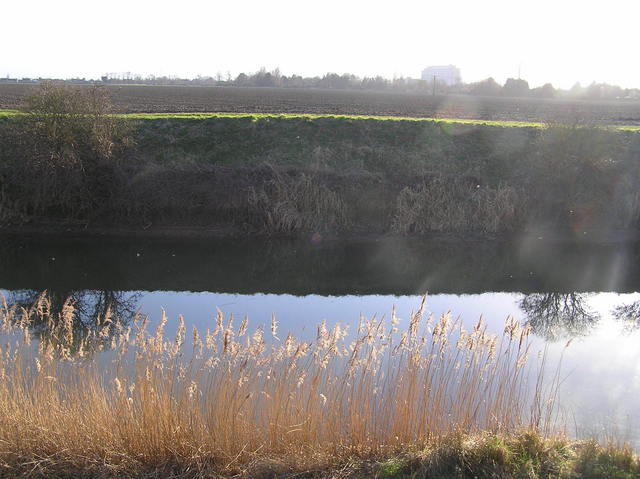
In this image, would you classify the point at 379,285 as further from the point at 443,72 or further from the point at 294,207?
the point at 443,72

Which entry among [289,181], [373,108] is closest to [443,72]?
[373,108]

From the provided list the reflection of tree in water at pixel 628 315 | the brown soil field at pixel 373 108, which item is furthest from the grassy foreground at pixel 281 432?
the brown soil field at pixel 373 108

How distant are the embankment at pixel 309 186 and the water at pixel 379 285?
85 centimetres

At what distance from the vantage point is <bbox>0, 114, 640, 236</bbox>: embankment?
1698cm

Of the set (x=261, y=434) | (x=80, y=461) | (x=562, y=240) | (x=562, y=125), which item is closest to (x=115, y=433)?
(x=80, y=461)

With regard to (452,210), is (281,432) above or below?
below

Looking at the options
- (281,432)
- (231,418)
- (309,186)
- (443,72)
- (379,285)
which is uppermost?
(443,72)

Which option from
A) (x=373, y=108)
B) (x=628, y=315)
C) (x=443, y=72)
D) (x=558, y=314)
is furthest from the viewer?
(x=443, y=72)

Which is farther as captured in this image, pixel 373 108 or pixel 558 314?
pixel 373 108

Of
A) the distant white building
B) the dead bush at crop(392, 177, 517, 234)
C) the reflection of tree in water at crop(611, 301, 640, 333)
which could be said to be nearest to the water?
the reflection of tree in water at crop(611, 301, 640, 333)

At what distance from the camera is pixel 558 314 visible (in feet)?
39.3

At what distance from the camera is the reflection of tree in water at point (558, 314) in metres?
10.7

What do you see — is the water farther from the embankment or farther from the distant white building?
the distant white building

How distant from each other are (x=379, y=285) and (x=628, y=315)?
571cm
